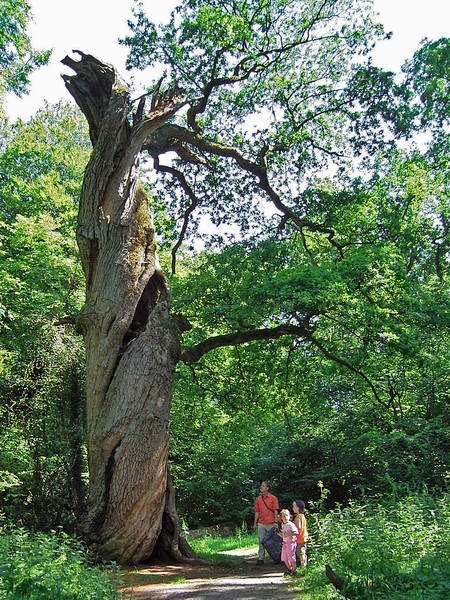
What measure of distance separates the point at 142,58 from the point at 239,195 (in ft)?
14.0

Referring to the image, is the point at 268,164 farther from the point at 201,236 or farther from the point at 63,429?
the point at 63,429

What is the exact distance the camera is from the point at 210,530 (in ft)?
56.0

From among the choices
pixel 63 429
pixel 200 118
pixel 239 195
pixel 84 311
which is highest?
pixel 200 118

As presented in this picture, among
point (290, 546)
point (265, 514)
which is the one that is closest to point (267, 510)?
point (265, 514)

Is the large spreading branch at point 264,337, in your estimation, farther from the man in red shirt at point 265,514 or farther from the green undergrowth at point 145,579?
the green undergrowth at point 145,579

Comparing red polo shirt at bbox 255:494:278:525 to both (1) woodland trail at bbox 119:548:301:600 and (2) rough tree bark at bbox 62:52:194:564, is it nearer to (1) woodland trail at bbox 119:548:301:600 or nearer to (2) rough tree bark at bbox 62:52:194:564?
(1) woodland trail at bbox 119:548:301:600

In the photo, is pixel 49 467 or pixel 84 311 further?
pixel 49 467

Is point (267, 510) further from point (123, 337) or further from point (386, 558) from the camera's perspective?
point (123, 337)

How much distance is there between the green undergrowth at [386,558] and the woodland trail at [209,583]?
0.43 metres

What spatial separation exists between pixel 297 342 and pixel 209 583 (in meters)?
6.01

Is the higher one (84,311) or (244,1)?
(244,1)

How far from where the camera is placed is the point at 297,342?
11.5 metres

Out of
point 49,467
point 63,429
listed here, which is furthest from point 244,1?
point 49,467

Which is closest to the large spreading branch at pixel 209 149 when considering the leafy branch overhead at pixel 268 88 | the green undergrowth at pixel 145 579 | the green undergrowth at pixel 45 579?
the leafy branch overhead at pixel 268 88
